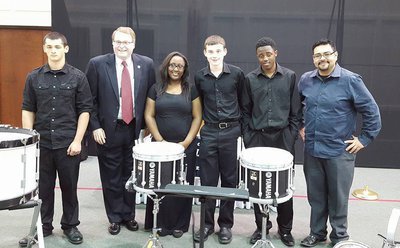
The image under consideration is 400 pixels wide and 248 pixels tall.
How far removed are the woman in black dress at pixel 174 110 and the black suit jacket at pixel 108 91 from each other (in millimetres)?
81

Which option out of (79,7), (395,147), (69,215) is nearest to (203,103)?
(69,215)

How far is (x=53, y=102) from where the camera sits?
3266mm

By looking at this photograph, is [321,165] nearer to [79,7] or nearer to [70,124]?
[70,124]

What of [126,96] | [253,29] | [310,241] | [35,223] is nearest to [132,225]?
[35,223]

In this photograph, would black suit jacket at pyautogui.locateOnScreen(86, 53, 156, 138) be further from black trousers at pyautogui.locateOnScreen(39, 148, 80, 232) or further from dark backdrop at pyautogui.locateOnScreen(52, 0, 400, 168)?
dark backdrop at pyautogui.locateOnScreen(52, 0, 400, 168)

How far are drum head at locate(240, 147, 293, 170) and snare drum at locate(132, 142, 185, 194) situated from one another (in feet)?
1.48

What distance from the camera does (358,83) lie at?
3.23m

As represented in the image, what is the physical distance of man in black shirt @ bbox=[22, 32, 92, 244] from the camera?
10.7ft

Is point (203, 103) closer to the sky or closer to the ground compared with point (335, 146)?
closer to the sky

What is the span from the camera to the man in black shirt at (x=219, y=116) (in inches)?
133

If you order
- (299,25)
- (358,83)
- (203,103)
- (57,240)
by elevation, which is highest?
(299,25)

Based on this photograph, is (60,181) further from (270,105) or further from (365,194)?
(365,194)

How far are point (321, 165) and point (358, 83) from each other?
660 mm

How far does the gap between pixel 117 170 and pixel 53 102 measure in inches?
29.9
